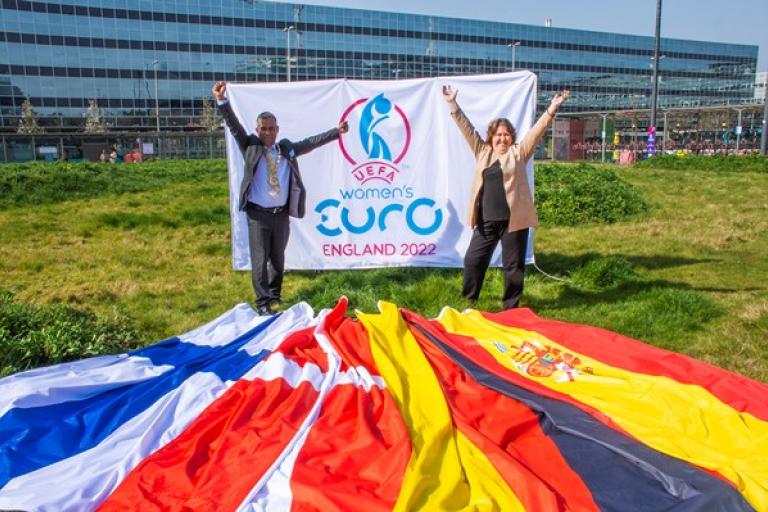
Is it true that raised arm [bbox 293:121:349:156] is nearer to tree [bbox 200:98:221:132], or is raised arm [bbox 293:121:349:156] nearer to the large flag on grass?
the large flag on grass

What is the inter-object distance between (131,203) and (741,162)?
2301 cm

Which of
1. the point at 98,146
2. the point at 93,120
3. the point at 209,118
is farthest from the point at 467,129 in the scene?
the point at 209,118

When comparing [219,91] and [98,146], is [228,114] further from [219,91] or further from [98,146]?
[98,146]

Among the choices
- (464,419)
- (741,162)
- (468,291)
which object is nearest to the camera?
(464,419)

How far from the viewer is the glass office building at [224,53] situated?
62500mm

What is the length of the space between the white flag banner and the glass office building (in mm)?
58069

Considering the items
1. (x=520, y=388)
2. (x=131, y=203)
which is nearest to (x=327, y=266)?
(x=520, y=388)

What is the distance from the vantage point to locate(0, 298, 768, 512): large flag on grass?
2986mm

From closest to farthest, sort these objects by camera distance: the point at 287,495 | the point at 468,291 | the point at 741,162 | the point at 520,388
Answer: the point at 287,495, the point at 520,388, the point at 468,291, the point at 741,162

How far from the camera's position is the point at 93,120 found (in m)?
60.8

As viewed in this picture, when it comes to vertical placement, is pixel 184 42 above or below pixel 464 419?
above

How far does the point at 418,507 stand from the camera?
2854 mm

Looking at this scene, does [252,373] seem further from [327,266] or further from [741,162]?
[741,162]

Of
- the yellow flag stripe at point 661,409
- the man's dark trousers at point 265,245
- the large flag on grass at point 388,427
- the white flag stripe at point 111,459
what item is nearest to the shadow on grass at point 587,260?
the man's dark trousers at point 265,245
